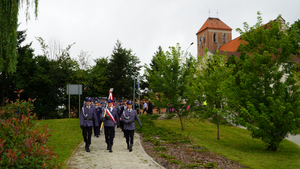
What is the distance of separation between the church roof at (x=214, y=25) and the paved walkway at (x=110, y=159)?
248ft

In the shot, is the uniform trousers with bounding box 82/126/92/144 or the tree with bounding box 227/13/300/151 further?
the tree with bounding box 227/13/300/151

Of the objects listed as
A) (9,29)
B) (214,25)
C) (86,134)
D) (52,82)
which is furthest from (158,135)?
(214,25)

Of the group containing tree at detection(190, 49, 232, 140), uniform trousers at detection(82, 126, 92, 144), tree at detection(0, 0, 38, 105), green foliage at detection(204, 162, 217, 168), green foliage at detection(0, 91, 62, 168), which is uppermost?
tree at detection(0, 0, 38, 105)

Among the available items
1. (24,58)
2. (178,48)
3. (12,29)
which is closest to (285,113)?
(178,48)

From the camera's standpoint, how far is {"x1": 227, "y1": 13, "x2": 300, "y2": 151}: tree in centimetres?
1231

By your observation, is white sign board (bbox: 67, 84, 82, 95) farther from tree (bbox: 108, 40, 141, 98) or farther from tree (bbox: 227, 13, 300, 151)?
tree (bbox: 108, 40, 141, 98)

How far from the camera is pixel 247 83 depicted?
13.7 meters

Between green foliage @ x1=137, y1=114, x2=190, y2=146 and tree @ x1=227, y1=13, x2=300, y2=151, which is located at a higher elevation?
tree @ x1=227, y1=13, x2=300, y2=151

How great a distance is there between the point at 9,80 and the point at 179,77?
2351cm

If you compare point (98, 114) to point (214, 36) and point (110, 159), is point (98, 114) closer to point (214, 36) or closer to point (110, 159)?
point (110, 159)

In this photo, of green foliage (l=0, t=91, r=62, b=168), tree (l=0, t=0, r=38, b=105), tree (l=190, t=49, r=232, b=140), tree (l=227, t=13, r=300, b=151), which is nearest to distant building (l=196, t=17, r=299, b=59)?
tree (l=190, t=49, r=232, b=140)

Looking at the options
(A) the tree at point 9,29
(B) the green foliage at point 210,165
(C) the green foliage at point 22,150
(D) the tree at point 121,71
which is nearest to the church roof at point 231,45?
(D) the tree at point 121,71

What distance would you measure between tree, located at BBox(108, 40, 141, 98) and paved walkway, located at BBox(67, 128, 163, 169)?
89.8ft

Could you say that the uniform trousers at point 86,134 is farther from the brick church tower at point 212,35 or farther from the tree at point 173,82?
the brick church tower at point 212,35
